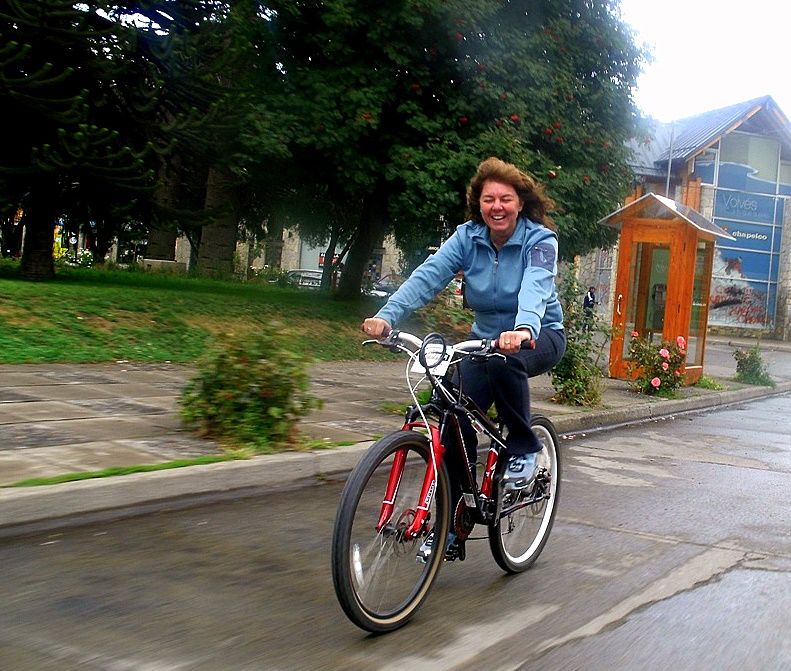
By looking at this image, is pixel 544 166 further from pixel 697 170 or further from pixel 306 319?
pixel 697 170

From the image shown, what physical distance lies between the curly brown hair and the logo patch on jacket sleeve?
24cm

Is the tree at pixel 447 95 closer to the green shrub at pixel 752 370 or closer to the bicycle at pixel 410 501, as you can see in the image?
the green shrub at pixel 752 370

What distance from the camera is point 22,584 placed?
402cm

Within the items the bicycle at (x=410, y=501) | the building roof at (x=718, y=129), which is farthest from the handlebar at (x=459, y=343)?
the building roof at (x=718, y=129)

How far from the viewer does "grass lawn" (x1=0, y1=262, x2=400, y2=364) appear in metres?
11.2

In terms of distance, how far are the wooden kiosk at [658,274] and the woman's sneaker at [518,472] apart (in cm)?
1065

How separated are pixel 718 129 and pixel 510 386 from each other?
132 feet

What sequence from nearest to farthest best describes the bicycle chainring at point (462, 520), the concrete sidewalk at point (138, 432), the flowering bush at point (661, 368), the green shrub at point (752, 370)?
the bicycle chainring at point (462, 520) < the concrete sidewalk at point (138, 432) < the flowering bush at point (661, 368) < the green shrub at point (752, 370)

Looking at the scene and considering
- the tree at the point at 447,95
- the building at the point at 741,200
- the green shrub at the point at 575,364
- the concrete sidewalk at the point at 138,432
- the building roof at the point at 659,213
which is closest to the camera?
the concrete sidewalk at the point at 138,432

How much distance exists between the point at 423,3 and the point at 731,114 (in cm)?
2972

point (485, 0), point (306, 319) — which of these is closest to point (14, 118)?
point (306, 319)

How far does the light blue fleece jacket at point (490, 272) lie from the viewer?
4195 mm

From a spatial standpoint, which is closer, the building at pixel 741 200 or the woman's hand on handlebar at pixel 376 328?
the woman's hand on handlebar at pixel 376 328

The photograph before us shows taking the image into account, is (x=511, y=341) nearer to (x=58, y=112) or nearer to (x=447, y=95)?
(x=58, y=112)
